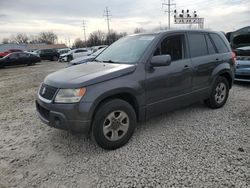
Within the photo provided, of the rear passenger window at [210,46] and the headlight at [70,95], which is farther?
the rear passenger window at [210,46]

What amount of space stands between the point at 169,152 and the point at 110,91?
128cm

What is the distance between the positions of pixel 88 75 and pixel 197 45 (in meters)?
2.54

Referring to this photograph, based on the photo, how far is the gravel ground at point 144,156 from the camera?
3.04 metres

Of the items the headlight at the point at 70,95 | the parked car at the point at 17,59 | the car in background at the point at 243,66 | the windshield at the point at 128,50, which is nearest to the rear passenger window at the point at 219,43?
the windshield at the point at 128,50

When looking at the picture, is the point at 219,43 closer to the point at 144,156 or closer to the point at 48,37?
the point at 144,156

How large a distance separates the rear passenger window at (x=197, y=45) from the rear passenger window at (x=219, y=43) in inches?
16.0

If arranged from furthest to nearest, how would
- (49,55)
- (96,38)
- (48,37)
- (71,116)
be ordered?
1. (48,37)
2. (96,38)
3. (49,55)
4. (71,116)

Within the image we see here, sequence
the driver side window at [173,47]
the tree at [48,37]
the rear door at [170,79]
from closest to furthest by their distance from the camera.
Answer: the rear door at [170,79] < the driver side window at [173,47] < the tree at [48,37]

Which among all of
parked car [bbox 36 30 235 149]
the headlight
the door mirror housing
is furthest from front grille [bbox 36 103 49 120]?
the door mirror housing

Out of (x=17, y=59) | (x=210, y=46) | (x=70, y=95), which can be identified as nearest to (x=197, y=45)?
(x=210, y=46)

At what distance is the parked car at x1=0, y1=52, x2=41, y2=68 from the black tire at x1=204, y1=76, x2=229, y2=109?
21.1 meters

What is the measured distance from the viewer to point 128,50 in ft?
14.8

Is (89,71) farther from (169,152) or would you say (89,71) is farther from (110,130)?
(169,152)

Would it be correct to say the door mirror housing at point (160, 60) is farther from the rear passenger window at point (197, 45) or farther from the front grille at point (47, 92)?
the front grille at point (47, 92)
